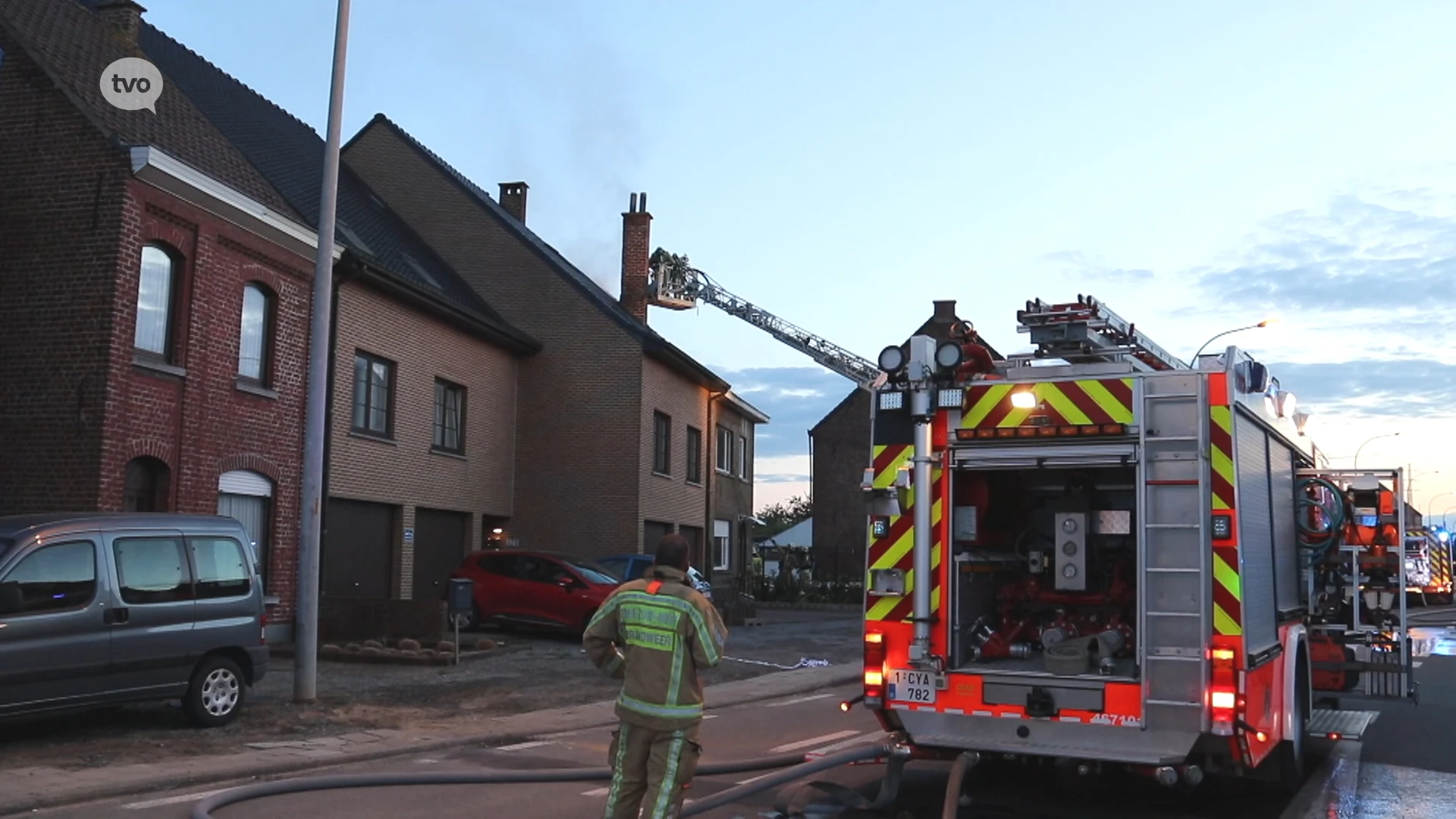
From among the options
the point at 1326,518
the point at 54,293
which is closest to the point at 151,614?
the point at 54,293

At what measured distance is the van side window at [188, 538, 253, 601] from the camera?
11320 millimetres

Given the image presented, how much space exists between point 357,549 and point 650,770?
17.3 meters

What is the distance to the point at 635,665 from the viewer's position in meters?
5.83

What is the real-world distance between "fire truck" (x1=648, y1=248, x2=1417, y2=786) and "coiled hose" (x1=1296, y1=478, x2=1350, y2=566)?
1.60 ft

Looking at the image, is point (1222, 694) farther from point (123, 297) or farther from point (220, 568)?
point (123, 297)

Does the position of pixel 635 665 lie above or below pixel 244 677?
above

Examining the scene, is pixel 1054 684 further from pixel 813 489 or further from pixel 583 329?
pixel 813 489

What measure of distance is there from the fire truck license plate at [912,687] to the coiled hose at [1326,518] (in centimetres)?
371

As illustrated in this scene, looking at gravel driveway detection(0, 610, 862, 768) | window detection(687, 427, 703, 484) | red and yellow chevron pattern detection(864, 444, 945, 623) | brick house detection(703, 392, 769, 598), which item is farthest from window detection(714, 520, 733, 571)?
red and yellow chevron pattern detection(864, 444, 945, 623)

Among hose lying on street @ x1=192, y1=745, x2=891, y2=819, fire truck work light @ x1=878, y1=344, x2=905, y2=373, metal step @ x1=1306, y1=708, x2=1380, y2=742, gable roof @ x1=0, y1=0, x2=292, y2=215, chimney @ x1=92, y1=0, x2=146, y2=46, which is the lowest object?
hose lying on street @ x1=192, y1=745, x2=891, y2=819

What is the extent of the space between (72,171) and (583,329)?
13.4 meters

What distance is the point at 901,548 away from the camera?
7.86m

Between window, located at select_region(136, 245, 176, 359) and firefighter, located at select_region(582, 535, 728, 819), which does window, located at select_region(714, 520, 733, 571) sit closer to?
window, located at select_region(136, 245, 176, 359)

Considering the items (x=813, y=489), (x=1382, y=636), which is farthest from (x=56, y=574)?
(x=813, y=489)
